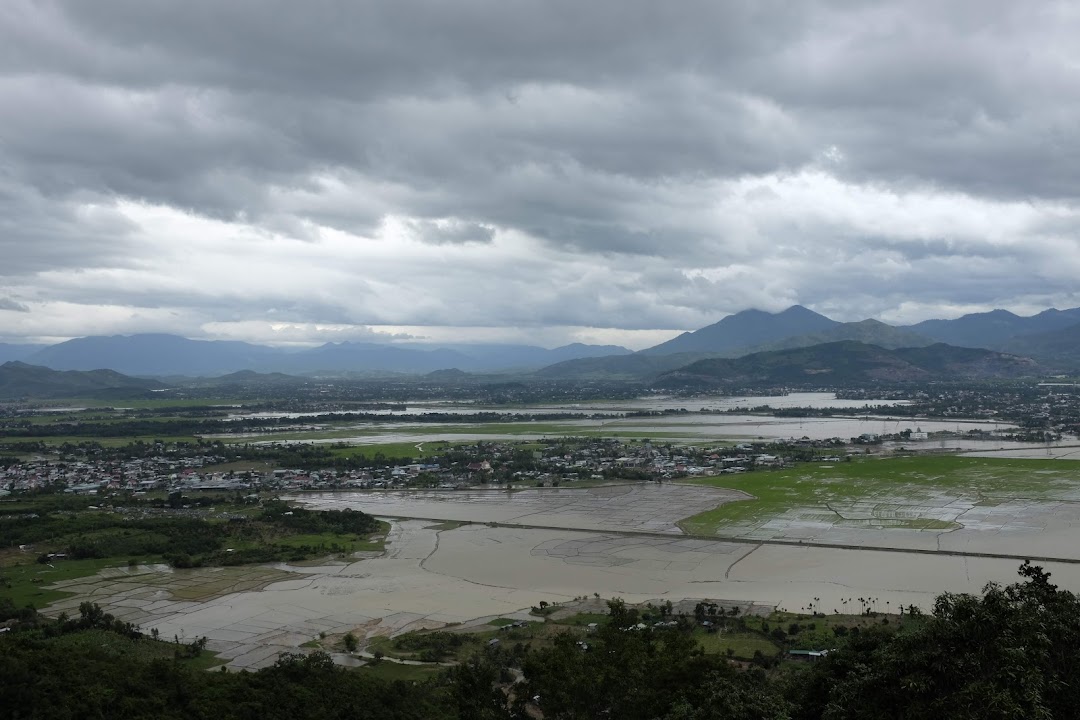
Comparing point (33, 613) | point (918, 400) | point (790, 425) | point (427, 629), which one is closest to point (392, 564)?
point (427, 629)

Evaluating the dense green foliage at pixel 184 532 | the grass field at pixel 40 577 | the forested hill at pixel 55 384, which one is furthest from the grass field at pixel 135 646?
the forested hill at pixel 55 384

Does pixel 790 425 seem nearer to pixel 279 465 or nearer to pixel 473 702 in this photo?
pixel 279 465

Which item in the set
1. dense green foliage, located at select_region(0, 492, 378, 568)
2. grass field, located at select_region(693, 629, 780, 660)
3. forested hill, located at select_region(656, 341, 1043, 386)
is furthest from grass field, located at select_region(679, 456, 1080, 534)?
forested hill, located at select_region(656, 341, 1043, 386)

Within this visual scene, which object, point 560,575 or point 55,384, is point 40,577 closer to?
point 560,575

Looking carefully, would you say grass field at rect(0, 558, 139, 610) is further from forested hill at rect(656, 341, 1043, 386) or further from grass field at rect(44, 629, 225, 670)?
forested hill at rect(656, 341, 1043, 386)

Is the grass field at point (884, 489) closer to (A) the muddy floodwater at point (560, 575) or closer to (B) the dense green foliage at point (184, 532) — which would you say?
(A) the muddy floodwater at point (560, 575)

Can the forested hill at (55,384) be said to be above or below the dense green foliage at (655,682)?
above
